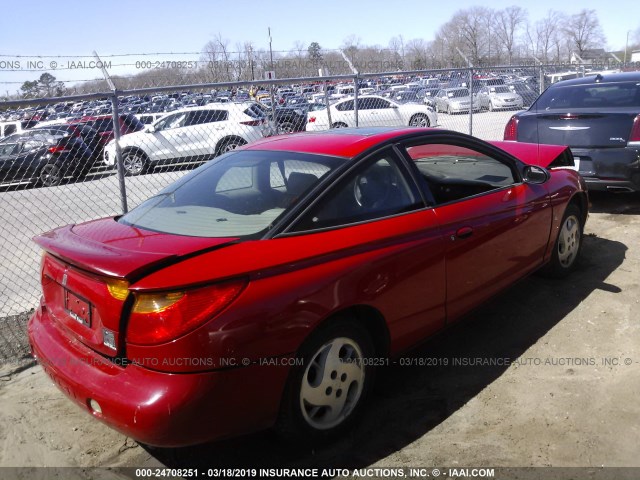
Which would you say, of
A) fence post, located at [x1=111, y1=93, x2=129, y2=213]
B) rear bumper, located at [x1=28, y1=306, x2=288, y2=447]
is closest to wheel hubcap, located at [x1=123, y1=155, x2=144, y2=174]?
fence post, located at [x1=111, y1=93, x2=129, y2=213]

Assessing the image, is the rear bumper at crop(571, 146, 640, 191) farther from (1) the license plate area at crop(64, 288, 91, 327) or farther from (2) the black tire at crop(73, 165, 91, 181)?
(2) the black tire at crop(73, 165, 91, 181)

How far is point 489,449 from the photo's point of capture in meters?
2.73

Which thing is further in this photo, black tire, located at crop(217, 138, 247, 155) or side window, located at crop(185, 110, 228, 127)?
side window, located at crop(185, 110, 228, 127)

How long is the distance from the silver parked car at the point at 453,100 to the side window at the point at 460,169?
893 centimetres

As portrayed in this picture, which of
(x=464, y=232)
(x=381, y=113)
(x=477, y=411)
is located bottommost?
(x=477, y=411)

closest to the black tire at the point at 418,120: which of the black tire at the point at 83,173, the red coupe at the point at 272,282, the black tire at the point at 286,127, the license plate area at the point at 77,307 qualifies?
the black tire at the point at 286,127

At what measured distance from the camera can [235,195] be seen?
3170 mm

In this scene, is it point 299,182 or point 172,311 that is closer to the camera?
point 172,311

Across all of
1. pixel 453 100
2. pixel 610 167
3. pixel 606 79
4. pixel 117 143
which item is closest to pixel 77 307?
pixel 117 143

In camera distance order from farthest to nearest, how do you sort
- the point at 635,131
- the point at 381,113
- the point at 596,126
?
the point at 381,113, the point at 596,126, the point at 635,131

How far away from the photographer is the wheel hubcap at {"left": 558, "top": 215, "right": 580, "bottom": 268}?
4.65m

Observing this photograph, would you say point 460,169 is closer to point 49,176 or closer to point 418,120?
point 49,176

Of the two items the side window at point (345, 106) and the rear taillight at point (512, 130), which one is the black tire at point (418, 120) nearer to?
the side window at point (345, 106)

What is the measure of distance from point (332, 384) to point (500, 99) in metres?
14.1
